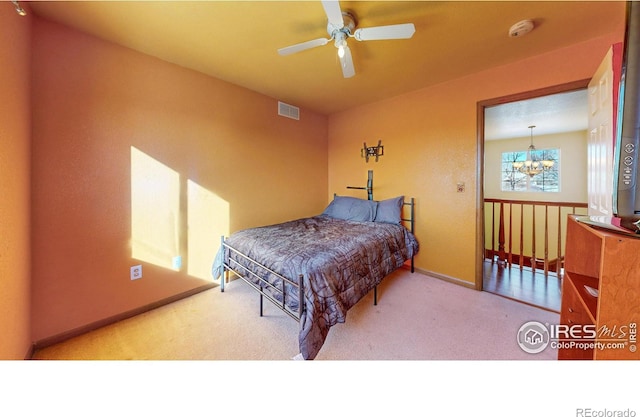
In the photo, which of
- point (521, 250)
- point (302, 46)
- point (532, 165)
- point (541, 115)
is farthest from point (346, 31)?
point (532, 165)

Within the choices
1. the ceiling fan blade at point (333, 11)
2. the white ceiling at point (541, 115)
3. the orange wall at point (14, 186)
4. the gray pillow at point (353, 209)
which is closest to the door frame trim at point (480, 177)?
the white ceiling at point (541, 115)

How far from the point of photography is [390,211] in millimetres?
2979

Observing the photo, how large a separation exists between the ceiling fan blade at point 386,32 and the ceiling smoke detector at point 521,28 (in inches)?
37.7

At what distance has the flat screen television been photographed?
83 cm

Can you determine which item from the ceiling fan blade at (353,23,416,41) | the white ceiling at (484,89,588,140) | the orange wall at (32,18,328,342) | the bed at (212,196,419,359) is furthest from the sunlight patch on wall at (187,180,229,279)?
the white ceiling at (484,89,588,140)

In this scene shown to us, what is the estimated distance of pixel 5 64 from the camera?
1213mm

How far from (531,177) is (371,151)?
505 cm

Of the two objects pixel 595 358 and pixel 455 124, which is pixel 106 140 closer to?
pixel 595 358

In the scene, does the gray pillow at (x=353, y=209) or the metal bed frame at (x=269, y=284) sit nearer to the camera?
the metal bed frame at (x=269, y=284)

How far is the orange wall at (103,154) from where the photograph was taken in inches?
64.7

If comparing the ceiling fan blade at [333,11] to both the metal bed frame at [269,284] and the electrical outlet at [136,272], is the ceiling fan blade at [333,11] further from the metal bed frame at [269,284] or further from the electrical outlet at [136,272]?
the electrical outlet at [136,272]

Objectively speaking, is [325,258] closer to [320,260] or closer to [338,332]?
[320,260]

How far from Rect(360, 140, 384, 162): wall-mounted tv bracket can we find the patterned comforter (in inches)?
45.7
